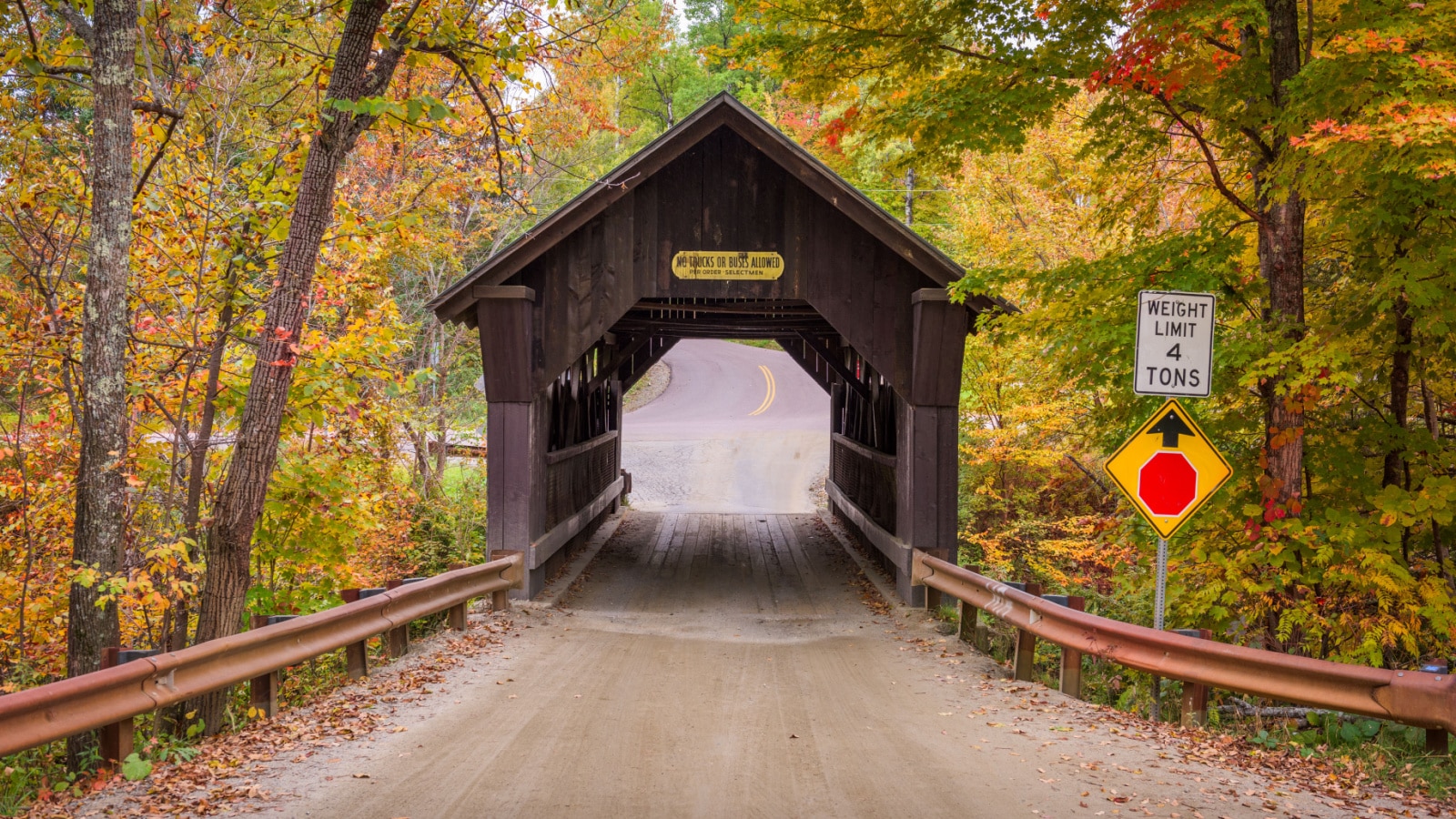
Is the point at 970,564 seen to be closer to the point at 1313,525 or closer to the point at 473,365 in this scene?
the point at 1313,525

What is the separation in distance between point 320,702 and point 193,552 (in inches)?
189

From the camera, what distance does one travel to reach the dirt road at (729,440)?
22594 millimetres

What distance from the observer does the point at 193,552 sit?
385 inches

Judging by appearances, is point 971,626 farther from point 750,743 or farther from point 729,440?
point 729,440

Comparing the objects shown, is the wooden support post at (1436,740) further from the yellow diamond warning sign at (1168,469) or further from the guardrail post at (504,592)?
the guardrail post at (504,592)

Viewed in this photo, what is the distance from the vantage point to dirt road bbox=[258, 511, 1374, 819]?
4336 millimetres

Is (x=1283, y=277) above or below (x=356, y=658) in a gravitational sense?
above

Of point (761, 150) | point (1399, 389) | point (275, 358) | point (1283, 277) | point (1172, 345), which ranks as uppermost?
point (761, 150)

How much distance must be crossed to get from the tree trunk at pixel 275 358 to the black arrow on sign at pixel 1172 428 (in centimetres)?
565

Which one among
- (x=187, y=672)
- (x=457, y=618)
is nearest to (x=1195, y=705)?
(x=187, y=672)

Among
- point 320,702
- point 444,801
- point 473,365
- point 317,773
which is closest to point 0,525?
point 320,702

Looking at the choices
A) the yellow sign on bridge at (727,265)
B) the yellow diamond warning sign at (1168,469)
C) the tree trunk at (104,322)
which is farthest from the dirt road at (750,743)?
the yellow sign on bridge at (727,265)

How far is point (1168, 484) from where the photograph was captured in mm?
6094

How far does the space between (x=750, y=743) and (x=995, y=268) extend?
5.00 m
